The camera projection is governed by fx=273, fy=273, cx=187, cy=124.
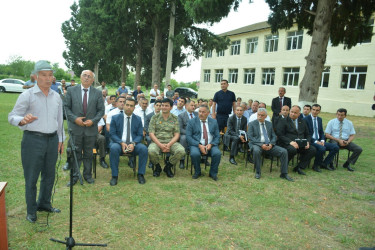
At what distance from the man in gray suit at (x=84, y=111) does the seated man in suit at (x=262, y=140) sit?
336 cm

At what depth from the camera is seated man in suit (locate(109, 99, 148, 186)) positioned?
520cm

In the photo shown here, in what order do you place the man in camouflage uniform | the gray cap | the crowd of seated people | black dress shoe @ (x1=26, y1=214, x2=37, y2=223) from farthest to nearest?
the man in camouflage uniform < the crowd of seated people < black dress shoe @ (x1=26, y1=214, x2=37, y2=223) < the gray cap

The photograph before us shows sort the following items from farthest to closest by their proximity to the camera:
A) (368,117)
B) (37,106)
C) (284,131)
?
(368,117) < (284,131) < (37,106)

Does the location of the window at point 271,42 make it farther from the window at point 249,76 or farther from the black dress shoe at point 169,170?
the black dress shoe at point 169,170

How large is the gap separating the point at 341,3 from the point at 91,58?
25.5 meters

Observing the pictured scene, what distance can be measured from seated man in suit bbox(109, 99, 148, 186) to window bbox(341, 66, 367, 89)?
1926 cm

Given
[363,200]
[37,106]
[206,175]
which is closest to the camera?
[37,106]

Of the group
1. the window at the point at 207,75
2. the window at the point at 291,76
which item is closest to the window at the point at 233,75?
the window at the point at 207,75

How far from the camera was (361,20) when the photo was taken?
9.56 m

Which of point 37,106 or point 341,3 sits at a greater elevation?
point 341,3

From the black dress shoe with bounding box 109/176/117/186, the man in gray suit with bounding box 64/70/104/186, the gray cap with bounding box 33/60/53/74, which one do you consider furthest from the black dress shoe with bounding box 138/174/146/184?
the gray cap with bounding box 33/60/53/74

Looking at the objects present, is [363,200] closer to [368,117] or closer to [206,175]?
[206,175]

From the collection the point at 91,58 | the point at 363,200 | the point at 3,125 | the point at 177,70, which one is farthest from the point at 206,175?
the point at 91,58

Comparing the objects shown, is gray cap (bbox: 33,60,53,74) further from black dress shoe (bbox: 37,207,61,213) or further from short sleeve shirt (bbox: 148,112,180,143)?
short sleeve shirt (bbox: 148,112,180,143)
